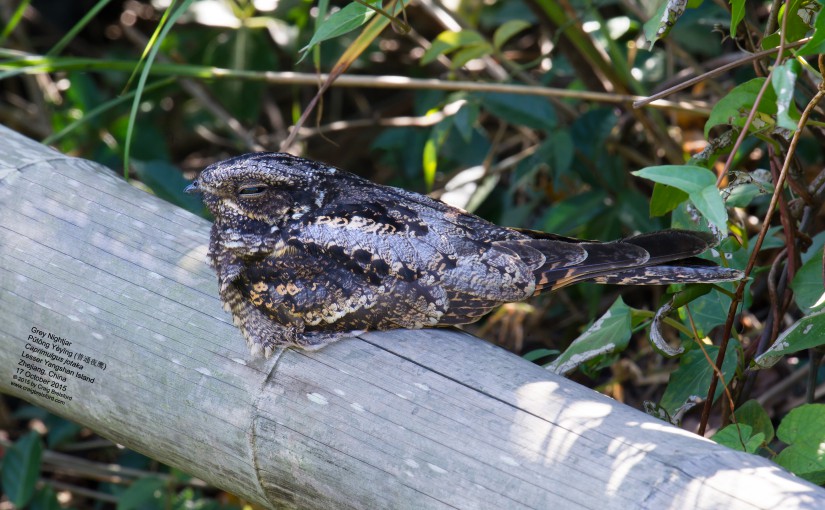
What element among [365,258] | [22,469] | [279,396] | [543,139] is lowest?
[22,469]

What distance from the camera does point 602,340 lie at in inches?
72.6

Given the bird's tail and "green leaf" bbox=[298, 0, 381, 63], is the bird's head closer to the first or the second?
"green leaf" bbox=[298, 0, 381, 63]

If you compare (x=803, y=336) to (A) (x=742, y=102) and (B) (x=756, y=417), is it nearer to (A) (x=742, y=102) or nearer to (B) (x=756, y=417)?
(B) (x=756, y=417)

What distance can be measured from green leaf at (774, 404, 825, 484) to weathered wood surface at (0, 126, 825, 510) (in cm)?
12

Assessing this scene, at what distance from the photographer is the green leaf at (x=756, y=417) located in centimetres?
184

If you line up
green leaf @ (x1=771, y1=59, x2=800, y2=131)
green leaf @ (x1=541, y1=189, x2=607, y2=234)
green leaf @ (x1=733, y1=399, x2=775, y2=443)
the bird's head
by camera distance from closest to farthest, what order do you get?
green leaf @ (x1=771, y1=59, x2=800, y2=131), green leaf @ (x1=733, y1=399, x2=775, y2=443), the bird's head, green leaf @ (x1=541, y1=189, x2=607, y2=234)

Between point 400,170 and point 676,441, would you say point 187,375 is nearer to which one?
point 676,441

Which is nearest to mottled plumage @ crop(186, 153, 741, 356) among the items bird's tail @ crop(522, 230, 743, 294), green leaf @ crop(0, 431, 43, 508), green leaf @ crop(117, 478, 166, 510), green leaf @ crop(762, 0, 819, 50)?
bird's tail @ crop(522, 230, 743, 294)

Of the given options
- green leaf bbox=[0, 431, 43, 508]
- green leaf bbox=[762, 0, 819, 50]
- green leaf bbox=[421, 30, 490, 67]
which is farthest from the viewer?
green leaf bbox=[0, 431, 43, 508]

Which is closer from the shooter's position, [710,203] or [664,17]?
[710,203]

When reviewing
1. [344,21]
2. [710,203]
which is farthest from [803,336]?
[344,21]

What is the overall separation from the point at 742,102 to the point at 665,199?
285 mm

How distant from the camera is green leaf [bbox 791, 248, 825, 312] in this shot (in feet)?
5.86

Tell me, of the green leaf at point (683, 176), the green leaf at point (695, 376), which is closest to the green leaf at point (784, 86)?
the green leaf at point (683, 176)
